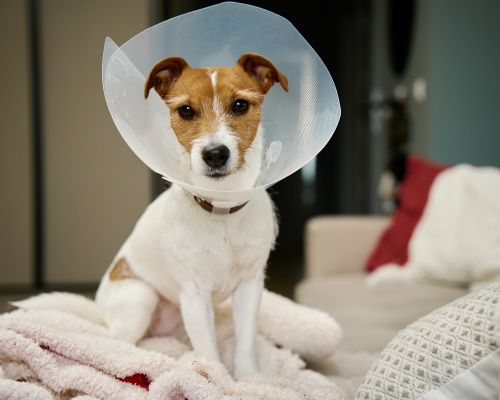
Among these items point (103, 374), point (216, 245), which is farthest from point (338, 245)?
point (103, 374)

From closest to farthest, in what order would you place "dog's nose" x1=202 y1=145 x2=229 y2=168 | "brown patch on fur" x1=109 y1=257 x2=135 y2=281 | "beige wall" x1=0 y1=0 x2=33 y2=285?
"dog's nose" x1=202 y1=145 x2=229 y2=168 < "brown patch on fur" x1=109 y1=257 x2=135 y2=281 < "beige wall" x1=0 y1=0 x2=33 y2=285

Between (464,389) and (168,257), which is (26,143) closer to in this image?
(168,257)

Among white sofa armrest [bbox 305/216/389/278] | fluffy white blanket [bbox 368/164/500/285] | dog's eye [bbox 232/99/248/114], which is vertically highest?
dog's eye [bbox 232/99/248/114]

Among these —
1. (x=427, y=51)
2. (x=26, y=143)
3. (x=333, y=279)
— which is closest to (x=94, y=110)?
(x=26, y=143)

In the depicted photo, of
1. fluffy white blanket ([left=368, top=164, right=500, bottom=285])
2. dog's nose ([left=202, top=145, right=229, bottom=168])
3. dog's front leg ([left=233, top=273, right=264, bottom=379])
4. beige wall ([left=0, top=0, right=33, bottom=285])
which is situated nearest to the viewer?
dog's nose ([left=202, top=145, right=229, bottom=168])

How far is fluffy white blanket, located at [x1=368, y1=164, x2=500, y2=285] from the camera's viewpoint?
5.99 ft

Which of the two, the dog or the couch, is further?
the couch

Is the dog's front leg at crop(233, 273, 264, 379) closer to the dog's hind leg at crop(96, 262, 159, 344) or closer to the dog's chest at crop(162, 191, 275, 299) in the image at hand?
the dog's chest at crop(162, 191, 275, 299)

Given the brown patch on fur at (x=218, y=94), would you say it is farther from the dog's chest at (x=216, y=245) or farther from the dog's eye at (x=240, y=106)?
the dog's chest at (x=216, y=245)

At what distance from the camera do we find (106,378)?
0.86 metres

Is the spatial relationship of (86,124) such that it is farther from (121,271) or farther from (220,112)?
(220,112)

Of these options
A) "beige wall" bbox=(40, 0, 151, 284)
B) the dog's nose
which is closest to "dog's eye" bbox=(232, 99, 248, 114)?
the dog's nose

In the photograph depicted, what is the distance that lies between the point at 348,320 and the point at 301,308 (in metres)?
0.38

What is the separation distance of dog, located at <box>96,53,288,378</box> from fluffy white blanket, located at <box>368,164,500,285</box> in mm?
991
